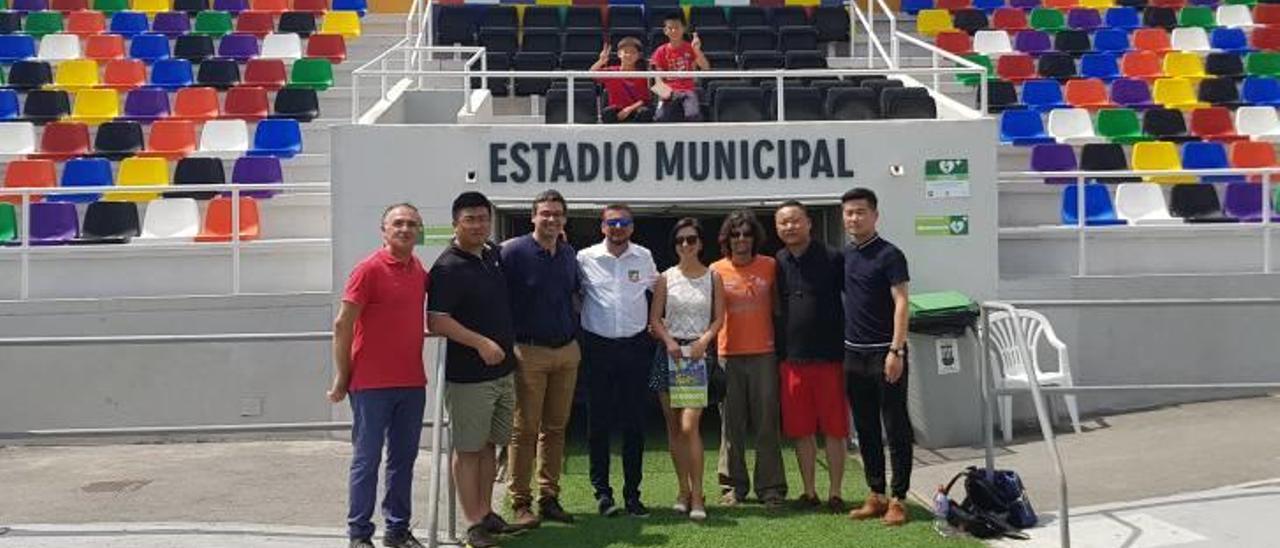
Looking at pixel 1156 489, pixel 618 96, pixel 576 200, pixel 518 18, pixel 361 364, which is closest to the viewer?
pixel 361 364

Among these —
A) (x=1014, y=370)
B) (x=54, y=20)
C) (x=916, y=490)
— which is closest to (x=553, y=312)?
(x=916, y=490)

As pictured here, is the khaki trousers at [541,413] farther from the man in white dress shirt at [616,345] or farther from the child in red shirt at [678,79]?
the child in red shirt at [678,79]

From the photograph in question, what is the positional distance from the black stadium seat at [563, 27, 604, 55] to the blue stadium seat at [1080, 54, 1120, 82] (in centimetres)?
687

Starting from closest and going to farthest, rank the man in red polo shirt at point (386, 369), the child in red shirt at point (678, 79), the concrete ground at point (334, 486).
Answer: the man in red polo shirt at point (386, 369), the concrete ground at point (334, 486), the child in red shirt at point (678, 79)

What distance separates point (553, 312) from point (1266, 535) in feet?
13.4

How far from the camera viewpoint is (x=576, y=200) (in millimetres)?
9672

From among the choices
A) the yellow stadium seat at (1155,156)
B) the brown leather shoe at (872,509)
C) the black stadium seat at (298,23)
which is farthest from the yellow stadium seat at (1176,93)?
the black stadium seat at (298,23)

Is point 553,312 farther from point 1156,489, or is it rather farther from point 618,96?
point 618,96

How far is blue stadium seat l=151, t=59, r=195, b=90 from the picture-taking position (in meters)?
15.7

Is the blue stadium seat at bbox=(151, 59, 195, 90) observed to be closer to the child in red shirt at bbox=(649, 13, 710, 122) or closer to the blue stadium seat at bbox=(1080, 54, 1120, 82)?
the child in red shirt at bbox=(649, 13, 710, 122)

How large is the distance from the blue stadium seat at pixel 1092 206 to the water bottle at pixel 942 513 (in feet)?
17.8

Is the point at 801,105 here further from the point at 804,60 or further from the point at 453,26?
the point at 453,26

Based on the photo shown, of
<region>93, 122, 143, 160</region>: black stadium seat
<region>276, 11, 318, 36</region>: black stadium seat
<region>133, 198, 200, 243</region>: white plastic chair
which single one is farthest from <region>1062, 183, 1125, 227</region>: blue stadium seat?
<region>276, 11, 318, 36</region>: black stadium seat

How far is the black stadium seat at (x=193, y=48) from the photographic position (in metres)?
17.0
